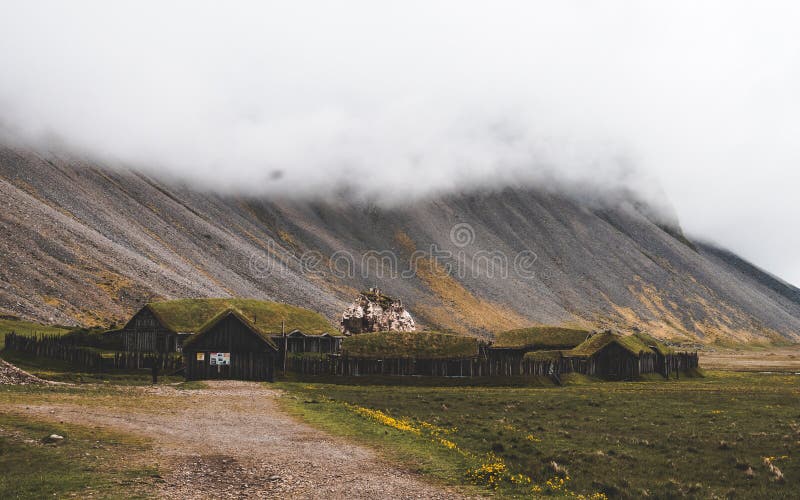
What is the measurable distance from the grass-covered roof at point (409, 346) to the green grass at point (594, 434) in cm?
995

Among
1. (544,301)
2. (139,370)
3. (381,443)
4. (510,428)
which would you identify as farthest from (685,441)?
(544,301)

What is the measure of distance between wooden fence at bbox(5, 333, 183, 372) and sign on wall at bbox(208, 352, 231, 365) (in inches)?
157

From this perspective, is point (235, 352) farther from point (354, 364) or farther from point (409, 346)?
point (409, 346)

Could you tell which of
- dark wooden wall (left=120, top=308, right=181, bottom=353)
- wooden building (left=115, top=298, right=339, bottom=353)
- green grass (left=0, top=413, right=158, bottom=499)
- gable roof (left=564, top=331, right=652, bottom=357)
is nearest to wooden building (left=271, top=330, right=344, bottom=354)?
wooden building (left=115, top=298, right=339, bottom=353)

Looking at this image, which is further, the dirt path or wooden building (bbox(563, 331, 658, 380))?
wooden building (bbox(563, 331, 658, 380))

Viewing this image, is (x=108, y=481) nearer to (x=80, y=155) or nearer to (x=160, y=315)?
(x=160, y=315)

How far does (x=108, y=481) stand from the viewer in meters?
14.7

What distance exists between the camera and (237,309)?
60.5m

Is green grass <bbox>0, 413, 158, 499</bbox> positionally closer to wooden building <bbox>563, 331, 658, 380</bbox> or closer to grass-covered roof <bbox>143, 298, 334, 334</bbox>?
grass-covered roof <bbox>143, 298, 334, 334</bbox>

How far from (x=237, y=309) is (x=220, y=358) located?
48.8ft

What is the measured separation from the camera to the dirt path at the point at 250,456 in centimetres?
1496

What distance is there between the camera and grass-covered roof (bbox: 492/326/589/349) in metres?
70.8

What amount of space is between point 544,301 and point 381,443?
159 m

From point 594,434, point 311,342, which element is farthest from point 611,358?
point 594,434
